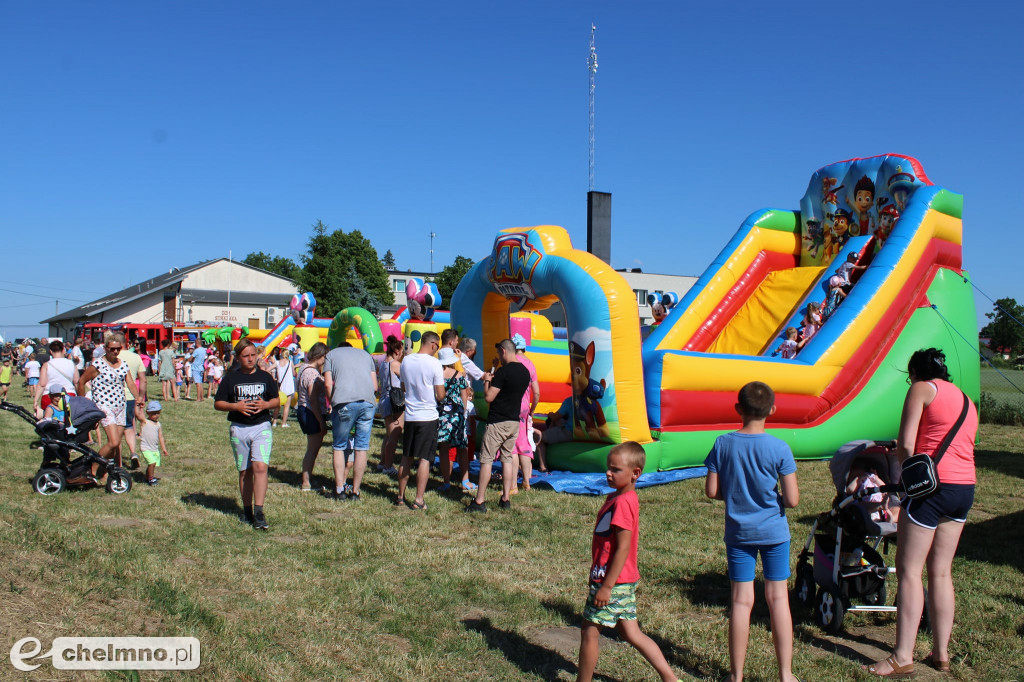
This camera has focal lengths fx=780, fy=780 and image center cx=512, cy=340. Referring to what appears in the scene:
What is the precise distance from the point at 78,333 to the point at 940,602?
1608 inches

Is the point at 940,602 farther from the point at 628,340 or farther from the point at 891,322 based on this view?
the point at 891,322

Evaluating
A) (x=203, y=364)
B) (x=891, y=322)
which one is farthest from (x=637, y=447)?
(x=203, y=364)

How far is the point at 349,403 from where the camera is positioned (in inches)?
281

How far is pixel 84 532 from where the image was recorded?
18.0ft

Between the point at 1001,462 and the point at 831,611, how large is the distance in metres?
6.99

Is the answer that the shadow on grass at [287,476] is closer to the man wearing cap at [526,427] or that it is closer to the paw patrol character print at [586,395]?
the man wearing cap at [526,427]

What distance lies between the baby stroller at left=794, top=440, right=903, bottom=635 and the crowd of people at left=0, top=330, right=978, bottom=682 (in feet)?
0.53

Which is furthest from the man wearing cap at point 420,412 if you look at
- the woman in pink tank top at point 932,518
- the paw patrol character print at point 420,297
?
the paw patrol character print at point 420,297

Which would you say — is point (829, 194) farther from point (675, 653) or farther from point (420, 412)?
point (675, 653)

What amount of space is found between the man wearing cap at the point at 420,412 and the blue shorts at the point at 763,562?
380cm

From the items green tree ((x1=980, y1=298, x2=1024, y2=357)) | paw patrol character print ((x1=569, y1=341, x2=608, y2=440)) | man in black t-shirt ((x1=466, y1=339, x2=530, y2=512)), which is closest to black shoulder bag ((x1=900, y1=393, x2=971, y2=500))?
man in black t-shirt ((x1=466, y1=339, x2=530, y2=512))

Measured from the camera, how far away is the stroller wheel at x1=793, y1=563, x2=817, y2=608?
14.7 ft
